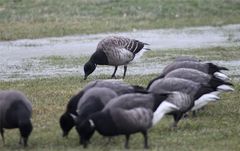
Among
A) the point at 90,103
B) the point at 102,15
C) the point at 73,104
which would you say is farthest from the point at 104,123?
the point at 102,15

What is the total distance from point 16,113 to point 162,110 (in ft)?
8.21

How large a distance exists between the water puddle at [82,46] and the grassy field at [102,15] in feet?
4.15

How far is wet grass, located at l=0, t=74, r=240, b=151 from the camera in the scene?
38.4 feet

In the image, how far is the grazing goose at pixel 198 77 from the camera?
13.7 m

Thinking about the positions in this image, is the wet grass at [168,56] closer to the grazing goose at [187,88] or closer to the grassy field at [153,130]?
the grassy field at [153,130]

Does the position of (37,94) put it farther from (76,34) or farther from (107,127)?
(76,34)

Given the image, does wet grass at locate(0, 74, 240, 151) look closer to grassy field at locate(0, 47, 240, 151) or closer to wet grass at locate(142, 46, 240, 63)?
grassy field at locate(0, 47, 240, 151)

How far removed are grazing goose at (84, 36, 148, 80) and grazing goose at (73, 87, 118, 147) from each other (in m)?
7.63

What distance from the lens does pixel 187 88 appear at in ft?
42.8

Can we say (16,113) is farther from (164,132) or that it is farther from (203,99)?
(203,99)

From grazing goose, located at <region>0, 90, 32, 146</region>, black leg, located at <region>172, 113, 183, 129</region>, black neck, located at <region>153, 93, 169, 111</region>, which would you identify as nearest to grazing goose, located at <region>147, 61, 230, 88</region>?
black leg, located at <region>172, 113, 183, 129</region>

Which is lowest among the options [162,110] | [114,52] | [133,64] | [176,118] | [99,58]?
[133,64]

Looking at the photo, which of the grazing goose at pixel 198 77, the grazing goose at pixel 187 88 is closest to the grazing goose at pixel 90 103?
the grazing goose at pixel 187 88

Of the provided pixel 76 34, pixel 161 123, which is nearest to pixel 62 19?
pixel 76 34
